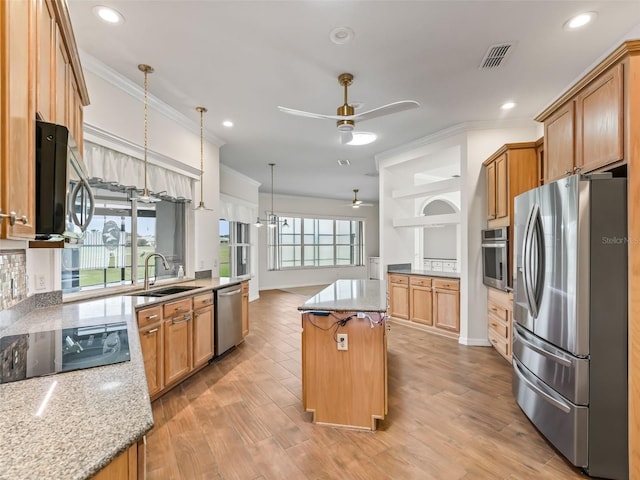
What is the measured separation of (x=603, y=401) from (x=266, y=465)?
2044 mm

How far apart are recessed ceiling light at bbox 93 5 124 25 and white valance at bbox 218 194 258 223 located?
4.01m

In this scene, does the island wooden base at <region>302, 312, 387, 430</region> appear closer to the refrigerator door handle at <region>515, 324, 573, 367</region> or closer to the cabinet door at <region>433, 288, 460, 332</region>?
the refrigerator door handle at <region>515, 324, 573, 367</region>

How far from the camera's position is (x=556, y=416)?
201cm

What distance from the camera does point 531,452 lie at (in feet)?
6.69

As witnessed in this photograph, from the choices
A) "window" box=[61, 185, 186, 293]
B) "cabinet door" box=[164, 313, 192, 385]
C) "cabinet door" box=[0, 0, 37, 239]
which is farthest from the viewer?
"window" box=[61, 185, 186, 293]

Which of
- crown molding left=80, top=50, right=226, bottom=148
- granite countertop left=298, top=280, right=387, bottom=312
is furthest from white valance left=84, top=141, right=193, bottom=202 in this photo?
granite countertop left=298, top=280, right=387, bottom=312

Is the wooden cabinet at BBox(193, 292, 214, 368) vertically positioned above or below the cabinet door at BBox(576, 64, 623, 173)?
below

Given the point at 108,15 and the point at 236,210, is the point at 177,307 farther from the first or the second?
the point at 236,210

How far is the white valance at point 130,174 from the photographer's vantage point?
9.04 ft

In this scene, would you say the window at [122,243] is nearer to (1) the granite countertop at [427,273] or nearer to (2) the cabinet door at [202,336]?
(2) the cabinet door at [202,336]

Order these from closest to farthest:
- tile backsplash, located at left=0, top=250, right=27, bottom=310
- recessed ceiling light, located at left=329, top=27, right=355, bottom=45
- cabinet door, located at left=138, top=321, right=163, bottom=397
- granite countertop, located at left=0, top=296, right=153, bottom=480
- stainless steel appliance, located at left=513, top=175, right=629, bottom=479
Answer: granite countertop, located at left=0, top=296, right=153, bottom=480, tile backsplash, located at left=0, top=250, right=27, bottom=310, stainless steel appliance, located at left=513, top=175, right=629, bottom=479, recessed ceiling light, located at left=329, top=27, right=355, bottom=45, cabinet door, located at left=138, top=321, right=163, bottom=397

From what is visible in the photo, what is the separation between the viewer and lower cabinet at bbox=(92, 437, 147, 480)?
74 centimetres

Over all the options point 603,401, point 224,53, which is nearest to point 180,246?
point 224,53

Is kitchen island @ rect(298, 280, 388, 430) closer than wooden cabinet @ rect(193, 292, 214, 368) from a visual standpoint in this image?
Yes
